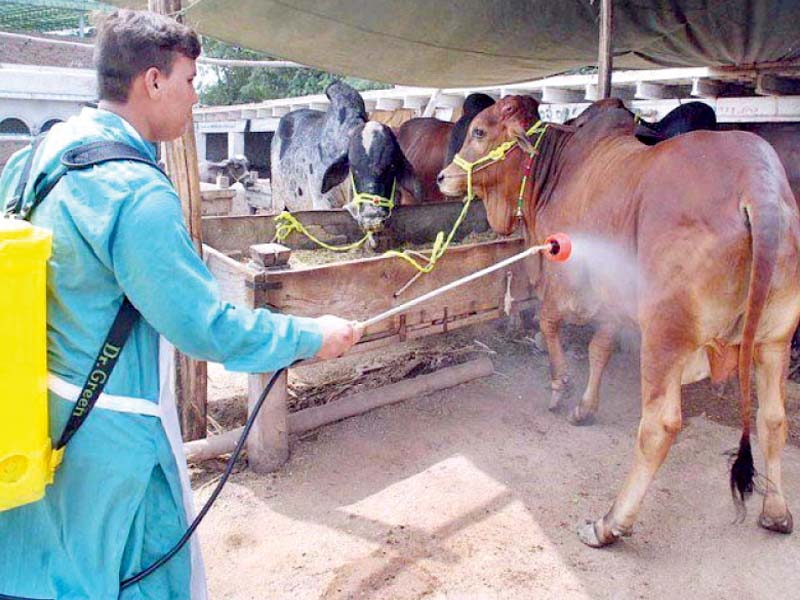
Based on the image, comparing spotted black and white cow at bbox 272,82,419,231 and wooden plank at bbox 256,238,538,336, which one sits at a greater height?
spotted black and white cow at bbox 272,82,419,231

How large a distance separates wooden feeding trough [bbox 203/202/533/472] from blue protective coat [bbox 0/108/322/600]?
1.69 metres

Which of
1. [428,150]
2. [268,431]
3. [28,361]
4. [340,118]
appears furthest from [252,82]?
[28,361]

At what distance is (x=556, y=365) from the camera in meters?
4.40

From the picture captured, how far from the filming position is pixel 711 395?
15.0 ft

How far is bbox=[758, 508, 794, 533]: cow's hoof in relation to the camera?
9.84 feet

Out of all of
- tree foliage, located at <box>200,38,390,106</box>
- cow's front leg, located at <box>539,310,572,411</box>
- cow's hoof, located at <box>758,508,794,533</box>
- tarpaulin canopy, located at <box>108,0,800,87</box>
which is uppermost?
tree foliage, located at <box>200,38,390,106</box>

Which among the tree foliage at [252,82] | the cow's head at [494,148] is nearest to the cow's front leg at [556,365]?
the cow's head at [494,148]

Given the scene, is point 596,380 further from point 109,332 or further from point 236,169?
point 236,169

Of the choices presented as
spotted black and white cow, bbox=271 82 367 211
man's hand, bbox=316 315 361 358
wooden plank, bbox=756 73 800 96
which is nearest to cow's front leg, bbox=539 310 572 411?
spotted black and white cow, bbox=271 82 367 211

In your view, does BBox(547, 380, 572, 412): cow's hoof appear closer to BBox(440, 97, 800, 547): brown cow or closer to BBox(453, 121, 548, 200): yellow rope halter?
BBox(440, 97, 800, 547): brown cow

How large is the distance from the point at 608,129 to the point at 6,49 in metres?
19.6

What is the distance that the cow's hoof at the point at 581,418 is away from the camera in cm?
416

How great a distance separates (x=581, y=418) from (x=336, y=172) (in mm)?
2693

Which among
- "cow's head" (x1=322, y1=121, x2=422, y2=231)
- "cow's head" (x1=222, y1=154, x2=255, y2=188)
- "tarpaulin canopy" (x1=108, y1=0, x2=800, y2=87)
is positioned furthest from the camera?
"cow's head" (x1=222, y1=154, x2=255, y2=188)
